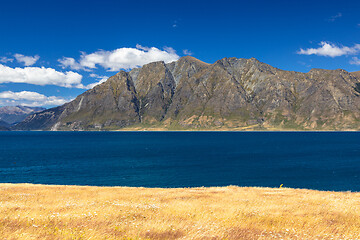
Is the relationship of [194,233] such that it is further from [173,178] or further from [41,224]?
[173,178]

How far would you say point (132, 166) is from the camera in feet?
318

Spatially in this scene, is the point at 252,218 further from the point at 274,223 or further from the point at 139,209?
the point at 139,209

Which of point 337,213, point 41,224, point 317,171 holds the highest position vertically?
point 41,224

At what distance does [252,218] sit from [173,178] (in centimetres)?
5916

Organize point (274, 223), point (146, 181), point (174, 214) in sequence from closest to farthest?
point (274, 223) < point (174, 214) < point (146, 181)

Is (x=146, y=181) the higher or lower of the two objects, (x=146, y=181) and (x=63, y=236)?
the lower

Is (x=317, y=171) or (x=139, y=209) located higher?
(x=139, y=209)

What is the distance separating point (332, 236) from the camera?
1359cm

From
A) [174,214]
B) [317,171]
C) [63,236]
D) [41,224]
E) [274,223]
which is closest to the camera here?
[63,236]

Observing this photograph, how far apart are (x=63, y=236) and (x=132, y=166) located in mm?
86364

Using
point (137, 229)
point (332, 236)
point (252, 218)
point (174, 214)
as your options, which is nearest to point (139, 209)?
point (174, 214)

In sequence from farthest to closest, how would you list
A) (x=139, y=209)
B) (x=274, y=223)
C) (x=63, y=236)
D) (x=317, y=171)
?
(x=317, y=171) → (x=139, y=209) → (x=274, y=223) → (x=63, y=236)

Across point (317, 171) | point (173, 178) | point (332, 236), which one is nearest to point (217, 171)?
point (173, 178)

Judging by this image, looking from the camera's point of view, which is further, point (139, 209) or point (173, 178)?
point (173, 178)
